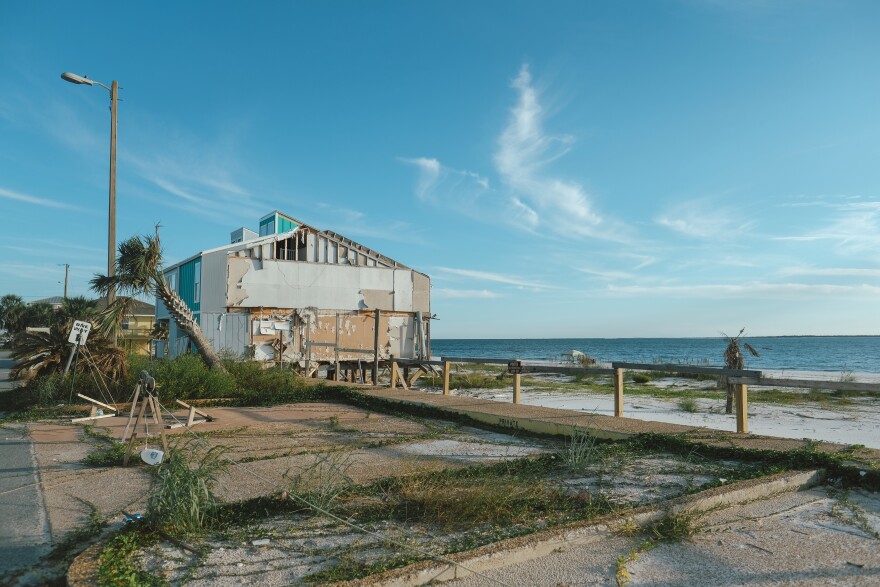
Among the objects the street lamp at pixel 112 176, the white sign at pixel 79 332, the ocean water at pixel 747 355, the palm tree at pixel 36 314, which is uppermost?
the street lamp at pixel 112 176

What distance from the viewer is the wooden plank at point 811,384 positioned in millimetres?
7613

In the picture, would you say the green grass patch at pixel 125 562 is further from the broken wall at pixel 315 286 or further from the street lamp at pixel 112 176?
the broken wall at pixel 315 286

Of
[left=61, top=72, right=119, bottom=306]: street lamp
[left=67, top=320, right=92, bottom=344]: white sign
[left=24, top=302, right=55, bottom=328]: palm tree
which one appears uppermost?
[left=61, top=72, right=119, bottom=306]: street lamp

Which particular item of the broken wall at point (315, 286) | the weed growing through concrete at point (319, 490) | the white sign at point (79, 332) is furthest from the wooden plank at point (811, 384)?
the broken wall at point (315, 286)

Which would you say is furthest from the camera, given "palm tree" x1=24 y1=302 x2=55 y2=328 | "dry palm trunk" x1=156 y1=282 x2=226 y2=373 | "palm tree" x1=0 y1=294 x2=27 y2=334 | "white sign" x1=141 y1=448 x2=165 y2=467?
"palm tree" x1=0 y1=294 x2=27 y2=334

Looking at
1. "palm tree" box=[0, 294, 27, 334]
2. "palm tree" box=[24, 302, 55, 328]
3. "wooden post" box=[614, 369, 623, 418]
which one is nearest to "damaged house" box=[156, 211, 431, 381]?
"wooden post" box=[614, 369, 623, 418]

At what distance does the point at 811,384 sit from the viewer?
830cm

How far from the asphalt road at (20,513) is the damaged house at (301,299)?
1393 cm

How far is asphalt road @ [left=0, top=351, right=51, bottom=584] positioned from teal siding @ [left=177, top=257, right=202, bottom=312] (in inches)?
612

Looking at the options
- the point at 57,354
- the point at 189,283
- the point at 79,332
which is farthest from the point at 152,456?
the point at 189,283

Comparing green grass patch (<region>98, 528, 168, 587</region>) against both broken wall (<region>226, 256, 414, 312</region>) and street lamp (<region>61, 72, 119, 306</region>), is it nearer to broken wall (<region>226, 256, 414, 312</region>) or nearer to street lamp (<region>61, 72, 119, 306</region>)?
street lamp (<region>61, 72, 119, 306</region>)

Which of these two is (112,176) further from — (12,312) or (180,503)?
(12,312)

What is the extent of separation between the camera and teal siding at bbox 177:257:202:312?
77.5 ft

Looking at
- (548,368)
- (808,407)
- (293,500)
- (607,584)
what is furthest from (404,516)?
(808,407)
